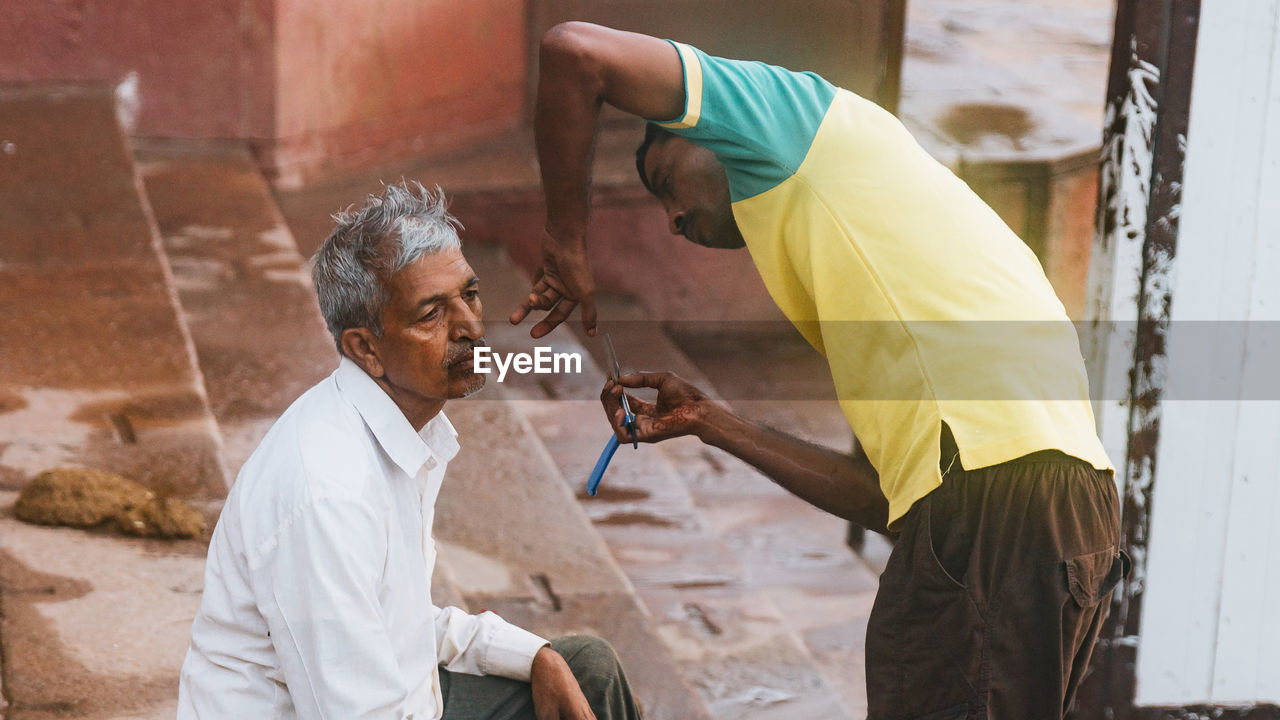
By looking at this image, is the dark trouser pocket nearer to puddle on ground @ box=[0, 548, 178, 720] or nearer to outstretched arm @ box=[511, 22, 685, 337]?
outstretched arm @ box=[511, 22, 685, 337]

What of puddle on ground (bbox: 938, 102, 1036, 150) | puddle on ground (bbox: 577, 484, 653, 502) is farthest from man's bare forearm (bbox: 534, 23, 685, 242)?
puddle on ground (bbox: 938, 102, 1036, 150)

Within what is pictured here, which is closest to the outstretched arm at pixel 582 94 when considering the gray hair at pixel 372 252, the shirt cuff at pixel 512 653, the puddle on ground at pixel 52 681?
the gray hair at pixel 372 252

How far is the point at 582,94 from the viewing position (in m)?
2.06

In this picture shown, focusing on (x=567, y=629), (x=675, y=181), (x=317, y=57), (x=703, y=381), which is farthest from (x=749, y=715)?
(x=317, y=57)

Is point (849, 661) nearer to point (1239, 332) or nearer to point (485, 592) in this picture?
point (485, 592)

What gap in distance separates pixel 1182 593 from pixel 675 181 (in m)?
1.78

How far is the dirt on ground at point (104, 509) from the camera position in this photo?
330 centimetres

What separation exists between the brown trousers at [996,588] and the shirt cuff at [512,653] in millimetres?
552

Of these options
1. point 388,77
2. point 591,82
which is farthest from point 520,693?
point 388,77

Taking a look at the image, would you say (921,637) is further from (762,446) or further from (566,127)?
(566,127)

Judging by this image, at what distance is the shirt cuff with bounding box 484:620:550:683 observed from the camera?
217 centimetres

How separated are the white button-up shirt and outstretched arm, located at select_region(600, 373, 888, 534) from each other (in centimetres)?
35

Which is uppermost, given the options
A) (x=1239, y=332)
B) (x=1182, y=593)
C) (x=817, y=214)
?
(x=817, y=214)

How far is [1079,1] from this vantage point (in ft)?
20.1
